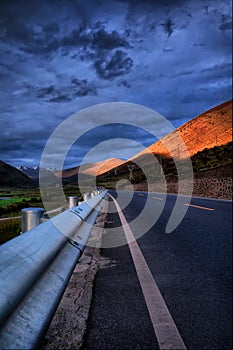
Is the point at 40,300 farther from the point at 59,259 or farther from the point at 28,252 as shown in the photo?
the point at 59,259

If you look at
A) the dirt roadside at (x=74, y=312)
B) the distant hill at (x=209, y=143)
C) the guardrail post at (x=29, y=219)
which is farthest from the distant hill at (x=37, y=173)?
the distant hill at (x=209, y=143)

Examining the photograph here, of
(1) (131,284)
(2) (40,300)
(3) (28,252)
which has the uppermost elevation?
(3) (28,252)

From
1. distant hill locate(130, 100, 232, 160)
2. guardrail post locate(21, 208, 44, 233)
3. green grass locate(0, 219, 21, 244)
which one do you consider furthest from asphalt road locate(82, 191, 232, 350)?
distant hill locate(130, 100, 232, 160)

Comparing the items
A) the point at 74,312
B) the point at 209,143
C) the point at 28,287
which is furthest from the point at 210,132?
the point at 28,287

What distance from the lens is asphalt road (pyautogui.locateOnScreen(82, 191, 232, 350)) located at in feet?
6.88

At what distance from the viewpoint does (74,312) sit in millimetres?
2451

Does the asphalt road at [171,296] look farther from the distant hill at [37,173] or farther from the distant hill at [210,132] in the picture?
the distant hill at [210,132]

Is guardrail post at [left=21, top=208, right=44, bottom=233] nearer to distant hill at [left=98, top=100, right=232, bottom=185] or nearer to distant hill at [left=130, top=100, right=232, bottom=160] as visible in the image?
distant hill at [left=98, top=100, right=232, bottom=185]

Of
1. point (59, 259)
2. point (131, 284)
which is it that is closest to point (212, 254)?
point (131, 284)

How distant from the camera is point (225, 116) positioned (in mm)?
75875

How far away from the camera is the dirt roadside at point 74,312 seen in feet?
6.40

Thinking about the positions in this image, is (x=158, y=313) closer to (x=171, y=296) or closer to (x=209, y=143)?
(x=171, y=296)

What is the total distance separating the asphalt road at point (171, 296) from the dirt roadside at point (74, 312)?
8 centimetres

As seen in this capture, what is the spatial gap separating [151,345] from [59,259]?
1.18 meters
